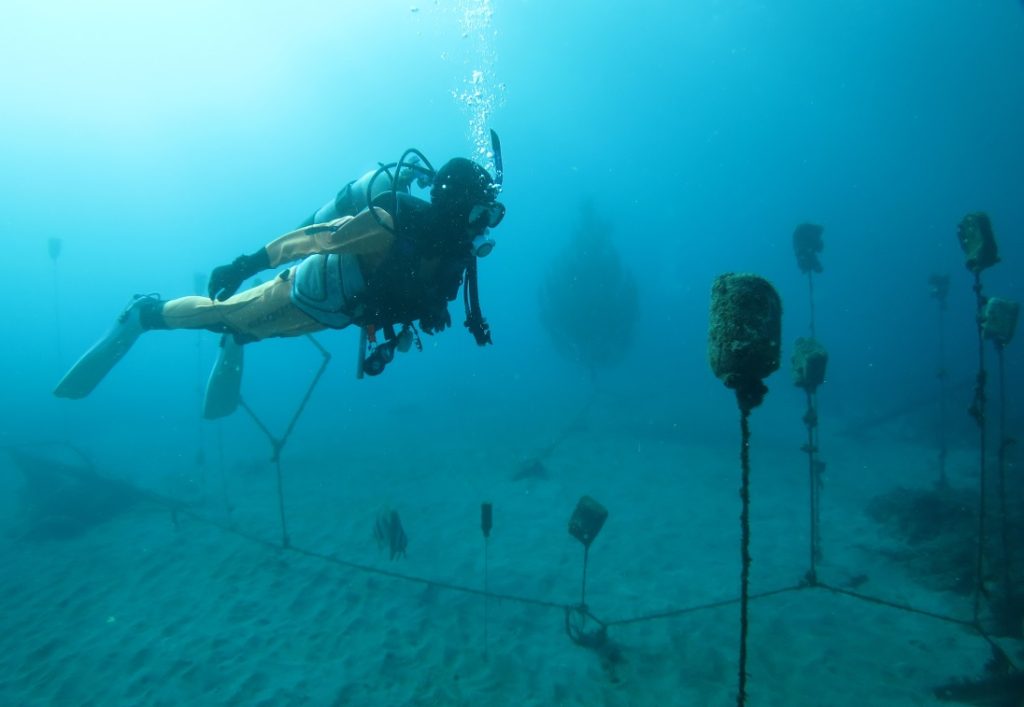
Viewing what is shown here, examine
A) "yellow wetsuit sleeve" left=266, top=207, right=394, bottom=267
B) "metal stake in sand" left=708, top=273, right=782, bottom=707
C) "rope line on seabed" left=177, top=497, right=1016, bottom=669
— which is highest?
"yellow wetsuit sleeve" left=266, top=207, right=394, bottom=267

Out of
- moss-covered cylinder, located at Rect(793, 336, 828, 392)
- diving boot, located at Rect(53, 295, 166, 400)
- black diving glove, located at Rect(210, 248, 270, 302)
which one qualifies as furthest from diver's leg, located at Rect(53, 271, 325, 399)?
moss-covered cylinder, located at Rect(793, 336, 828, 392)

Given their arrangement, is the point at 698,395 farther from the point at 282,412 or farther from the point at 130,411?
the point at 130,411

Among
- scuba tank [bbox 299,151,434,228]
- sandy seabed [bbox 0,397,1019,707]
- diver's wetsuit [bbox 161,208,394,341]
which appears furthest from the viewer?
sandy seabed [bbox 0,397,1019,707]

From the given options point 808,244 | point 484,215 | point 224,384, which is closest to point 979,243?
point 808,244

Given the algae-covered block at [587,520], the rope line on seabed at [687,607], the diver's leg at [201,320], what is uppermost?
the diver's leg at [201,320]

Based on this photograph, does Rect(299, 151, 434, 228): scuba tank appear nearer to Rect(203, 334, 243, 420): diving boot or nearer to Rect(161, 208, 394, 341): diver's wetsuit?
Rect(161, 208, 394, 341): diver's wetsuit

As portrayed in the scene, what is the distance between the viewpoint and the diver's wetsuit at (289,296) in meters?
3.80

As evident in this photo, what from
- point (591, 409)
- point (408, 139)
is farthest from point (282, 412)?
point (408, 139)

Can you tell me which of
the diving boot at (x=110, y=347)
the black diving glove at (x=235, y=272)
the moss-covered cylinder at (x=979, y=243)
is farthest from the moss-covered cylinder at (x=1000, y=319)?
the diving boot at (x=110, y=347)

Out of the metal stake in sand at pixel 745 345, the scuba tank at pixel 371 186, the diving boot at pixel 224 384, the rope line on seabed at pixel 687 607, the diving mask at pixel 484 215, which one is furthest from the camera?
the diving boot at pixel 224 384

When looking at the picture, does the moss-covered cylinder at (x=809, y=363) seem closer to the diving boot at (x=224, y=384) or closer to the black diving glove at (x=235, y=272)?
the black diving glove at (x=235, y=272)

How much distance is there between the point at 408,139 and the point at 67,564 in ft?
244

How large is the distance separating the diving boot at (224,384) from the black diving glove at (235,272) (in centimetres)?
232

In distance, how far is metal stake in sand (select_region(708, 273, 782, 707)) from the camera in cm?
114
